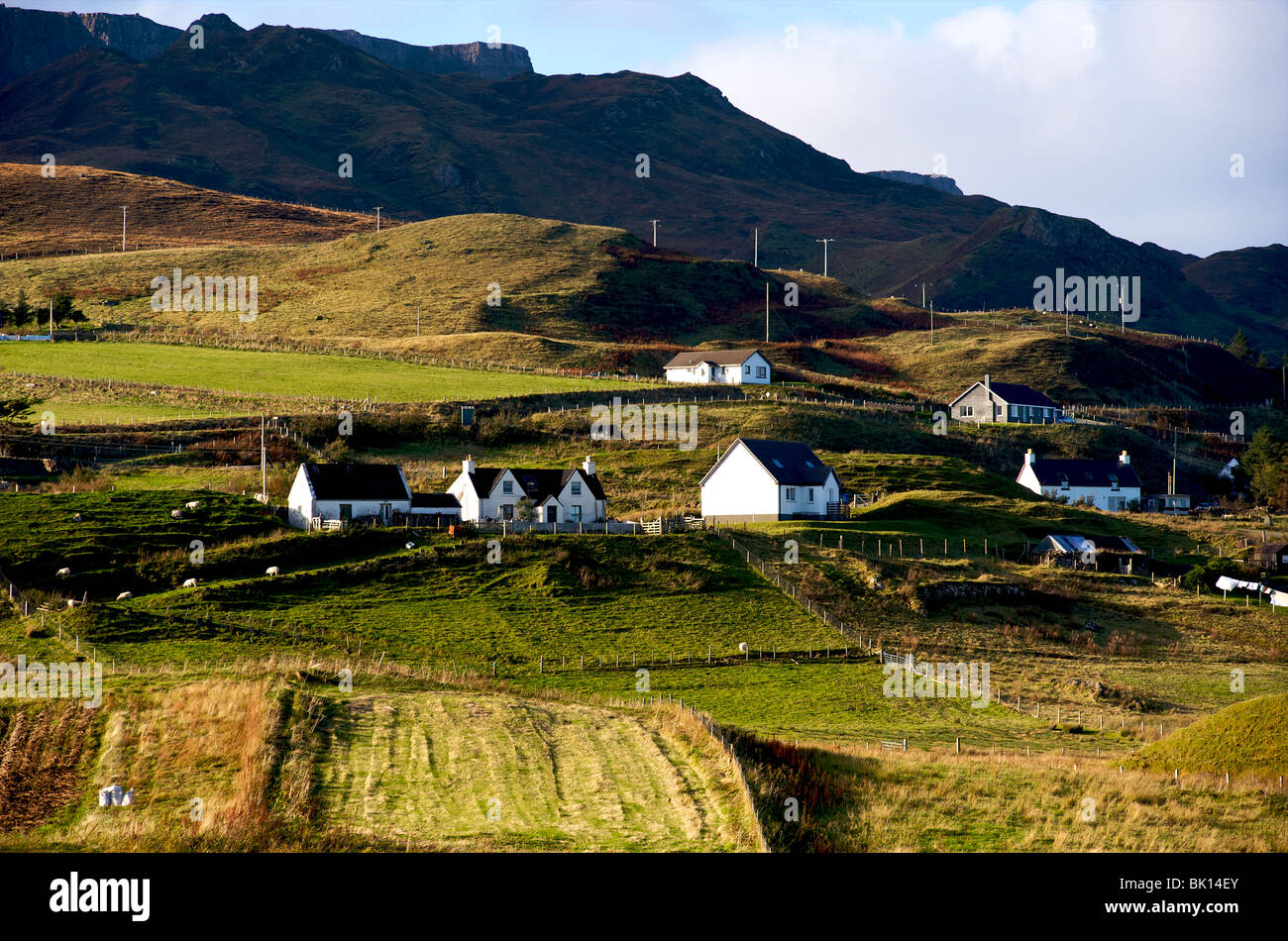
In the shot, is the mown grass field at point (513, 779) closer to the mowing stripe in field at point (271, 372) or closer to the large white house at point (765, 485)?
the large white house at point (765, 485)

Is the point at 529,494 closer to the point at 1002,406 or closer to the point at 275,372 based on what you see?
the point at 275,372

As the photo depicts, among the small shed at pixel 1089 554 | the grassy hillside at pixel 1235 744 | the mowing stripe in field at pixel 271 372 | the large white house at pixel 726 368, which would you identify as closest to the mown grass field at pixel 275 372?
the mowing stripe in field at pixel 271 372

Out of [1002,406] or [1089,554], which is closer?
[1089,554]

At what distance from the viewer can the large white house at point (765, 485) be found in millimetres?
72312

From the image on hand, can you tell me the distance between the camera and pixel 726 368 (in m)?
118

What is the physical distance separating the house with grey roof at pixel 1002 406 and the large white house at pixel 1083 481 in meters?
19.7

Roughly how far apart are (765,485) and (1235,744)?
42.5 m

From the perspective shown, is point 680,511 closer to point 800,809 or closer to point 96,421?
point 96,421

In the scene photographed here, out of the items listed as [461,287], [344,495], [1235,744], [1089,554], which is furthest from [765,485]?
[461,287]

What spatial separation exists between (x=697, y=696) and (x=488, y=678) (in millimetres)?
7380

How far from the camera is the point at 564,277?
172750 millimetres

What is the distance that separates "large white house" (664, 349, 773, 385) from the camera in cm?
11712
